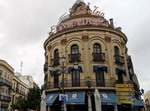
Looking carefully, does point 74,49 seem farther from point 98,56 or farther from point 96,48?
point 98,56

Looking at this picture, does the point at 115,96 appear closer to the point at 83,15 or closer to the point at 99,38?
the point at 99,38

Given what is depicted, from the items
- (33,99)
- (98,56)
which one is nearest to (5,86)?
(33,99)

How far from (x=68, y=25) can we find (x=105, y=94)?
12547mm

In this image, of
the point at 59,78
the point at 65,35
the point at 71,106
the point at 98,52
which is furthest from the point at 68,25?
the point at 71,106

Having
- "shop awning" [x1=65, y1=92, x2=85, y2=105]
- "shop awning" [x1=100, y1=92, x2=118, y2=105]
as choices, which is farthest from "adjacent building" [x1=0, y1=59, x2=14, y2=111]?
"shop awning" [x1=100, y1=92, x2=118, y2=105]

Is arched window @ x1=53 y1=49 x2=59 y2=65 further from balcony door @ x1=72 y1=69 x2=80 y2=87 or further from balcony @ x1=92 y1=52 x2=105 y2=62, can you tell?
balcony @ x1=92 y1=52 x2=105 y2=62

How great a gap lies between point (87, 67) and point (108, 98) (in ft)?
15.9

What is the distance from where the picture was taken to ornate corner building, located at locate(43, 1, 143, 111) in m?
19.0

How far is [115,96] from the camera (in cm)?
1869

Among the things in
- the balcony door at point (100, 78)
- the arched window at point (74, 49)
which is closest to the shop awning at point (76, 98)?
the balcony door at point (100, 78)

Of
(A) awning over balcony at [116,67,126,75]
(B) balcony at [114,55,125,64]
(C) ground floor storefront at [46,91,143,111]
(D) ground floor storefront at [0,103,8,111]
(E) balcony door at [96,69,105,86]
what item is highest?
(B) balcony at [114,55,125,64]

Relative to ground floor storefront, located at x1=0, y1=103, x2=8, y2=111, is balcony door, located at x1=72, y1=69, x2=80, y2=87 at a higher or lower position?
higher

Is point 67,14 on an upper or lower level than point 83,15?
upper

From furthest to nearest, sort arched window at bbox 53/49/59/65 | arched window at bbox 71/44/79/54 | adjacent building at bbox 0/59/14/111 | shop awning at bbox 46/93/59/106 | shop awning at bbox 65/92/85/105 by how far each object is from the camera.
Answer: adjacent building at bbox 0/59/14/111, arched window at bbox 53/49/59/65, arched window at bbox 71/44/79/54, shop awning at bbox 46/93/59/106, shop awning at bbox 65/92/85/105
